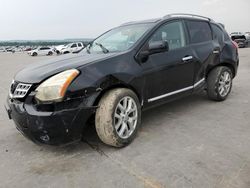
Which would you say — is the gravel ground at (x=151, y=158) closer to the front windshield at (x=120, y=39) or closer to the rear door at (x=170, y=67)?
the rear door at (x=170, y=67)

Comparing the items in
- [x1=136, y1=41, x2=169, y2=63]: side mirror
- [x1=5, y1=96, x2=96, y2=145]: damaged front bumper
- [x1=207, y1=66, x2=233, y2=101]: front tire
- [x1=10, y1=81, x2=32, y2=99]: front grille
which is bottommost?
[x1=207, y1=66, x2=233, y2=101]: front tire

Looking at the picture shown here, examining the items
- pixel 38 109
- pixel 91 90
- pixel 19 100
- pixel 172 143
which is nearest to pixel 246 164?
pixel 172 143

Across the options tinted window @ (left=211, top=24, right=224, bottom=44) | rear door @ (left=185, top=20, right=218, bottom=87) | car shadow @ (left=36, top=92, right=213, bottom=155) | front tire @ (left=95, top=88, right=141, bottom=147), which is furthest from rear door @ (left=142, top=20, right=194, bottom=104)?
tinted window @ (left=211, top=24, right=224, bottom=44)

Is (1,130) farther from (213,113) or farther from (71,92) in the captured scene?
(213,113)

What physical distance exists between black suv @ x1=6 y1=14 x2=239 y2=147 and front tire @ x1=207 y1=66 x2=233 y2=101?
0.62ft

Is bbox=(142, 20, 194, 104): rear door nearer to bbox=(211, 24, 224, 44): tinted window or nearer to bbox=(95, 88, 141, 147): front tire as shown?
A: bbox=(95, 88, 141, 147): front tire

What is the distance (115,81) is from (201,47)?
6.71 ft

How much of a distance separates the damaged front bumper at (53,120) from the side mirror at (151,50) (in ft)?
3.30

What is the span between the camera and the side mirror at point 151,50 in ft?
11.3

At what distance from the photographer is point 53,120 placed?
2.73 m

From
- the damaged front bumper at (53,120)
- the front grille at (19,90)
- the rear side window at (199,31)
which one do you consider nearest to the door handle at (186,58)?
the rear side window at (199,31)

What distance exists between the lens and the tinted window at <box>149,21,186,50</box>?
→ 3.83m

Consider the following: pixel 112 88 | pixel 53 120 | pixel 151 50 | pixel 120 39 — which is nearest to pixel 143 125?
pixel 112 88

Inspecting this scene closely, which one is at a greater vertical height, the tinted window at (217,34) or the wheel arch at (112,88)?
the tinted window at (217,34)
